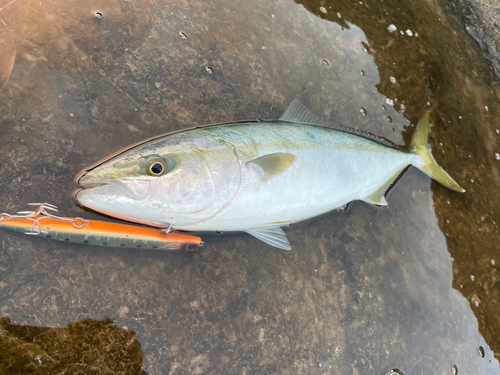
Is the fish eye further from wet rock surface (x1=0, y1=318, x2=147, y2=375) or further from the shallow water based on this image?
wet rock surface (x1=0, y1=318, x2=147, y2=375)

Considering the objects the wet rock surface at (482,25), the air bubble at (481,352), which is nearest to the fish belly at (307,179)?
the air bubble at (481,352)

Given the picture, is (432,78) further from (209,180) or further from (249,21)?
(209,180)

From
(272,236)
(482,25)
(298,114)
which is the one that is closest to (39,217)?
(272,236)

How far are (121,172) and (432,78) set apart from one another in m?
3.04

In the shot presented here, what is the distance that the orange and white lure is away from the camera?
63.5 inches

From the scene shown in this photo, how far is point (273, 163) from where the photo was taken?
1812 millimetres

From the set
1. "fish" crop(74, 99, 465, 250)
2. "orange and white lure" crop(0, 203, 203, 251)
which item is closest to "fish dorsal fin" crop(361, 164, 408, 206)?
"fish" crop(74, 99, 465, 250)

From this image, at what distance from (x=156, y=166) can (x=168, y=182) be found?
0.11 meters

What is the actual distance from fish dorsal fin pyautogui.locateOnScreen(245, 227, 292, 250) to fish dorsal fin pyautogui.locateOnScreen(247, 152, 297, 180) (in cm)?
38

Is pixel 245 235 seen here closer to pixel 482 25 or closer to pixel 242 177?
pixel 242 177

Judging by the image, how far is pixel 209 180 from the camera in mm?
1668

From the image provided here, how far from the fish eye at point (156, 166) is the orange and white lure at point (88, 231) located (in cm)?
41

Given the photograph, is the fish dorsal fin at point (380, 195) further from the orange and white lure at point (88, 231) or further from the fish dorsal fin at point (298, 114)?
the orange and white lure at point (88, 231)

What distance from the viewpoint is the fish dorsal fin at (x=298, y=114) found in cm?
218
